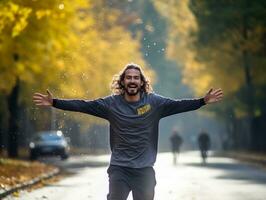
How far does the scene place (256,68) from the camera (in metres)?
46.1

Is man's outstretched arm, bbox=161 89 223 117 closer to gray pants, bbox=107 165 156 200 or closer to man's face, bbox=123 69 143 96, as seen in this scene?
man's face, bbox=123 69 143 96

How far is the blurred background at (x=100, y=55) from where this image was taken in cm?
2903

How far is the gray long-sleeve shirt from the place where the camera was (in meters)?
8.66

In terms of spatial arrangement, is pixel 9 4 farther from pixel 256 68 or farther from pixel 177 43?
pixel 177 43

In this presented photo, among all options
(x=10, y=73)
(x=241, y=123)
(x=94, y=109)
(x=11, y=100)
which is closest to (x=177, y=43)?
(x=241, y=123)

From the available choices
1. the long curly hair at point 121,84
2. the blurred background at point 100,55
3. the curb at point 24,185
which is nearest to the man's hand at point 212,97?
the long curly hair at point 121,84

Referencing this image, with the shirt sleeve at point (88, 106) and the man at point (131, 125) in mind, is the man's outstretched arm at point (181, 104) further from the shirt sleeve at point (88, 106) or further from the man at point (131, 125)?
the shirt sleeve at point (88, 106)

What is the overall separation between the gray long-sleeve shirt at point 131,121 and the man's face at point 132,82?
155 mm

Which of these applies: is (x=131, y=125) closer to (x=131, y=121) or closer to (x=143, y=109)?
(x=131, y=121)

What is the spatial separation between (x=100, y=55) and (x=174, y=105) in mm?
42879

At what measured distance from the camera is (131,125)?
871 cm

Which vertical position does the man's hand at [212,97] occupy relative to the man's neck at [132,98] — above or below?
above

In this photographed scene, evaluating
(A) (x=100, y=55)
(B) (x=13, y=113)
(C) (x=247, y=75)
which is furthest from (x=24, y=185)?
(A) (x=100, y=55)

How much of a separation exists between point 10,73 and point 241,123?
136 feet
